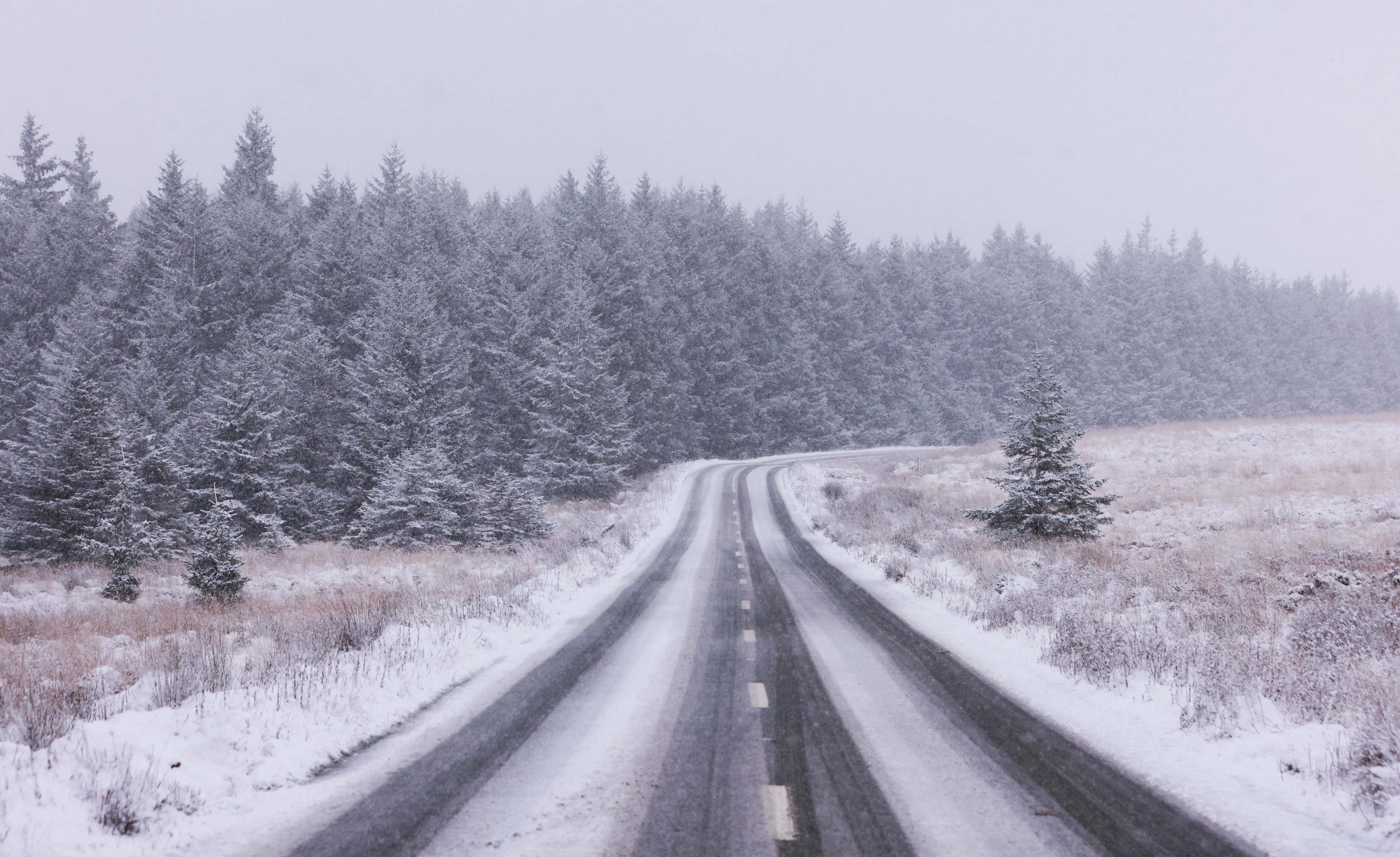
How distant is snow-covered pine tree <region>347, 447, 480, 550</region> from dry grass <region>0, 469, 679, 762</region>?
43.2 inches

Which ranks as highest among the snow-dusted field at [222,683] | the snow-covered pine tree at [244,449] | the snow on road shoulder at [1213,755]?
the snow-covered pine tree at [244,449]

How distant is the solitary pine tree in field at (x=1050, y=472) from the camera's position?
1666 cm

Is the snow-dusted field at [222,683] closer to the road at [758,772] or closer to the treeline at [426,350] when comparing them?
the road at [758,772]

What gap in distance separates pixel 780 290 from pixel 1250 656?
51042 mm

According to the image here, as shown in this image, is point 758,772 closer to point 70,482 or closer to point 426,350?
point 70,482

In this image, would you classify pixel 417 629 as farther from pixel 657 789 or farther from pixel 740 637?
pixel 657 789

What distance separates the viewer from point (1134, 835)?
441 cm

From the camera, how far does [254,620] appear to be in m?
12.8

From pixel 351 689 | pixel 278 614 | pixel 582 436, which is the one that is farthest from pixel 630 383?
pixel 351 689

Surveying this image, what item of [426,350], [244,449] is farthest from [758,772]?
[426,350]

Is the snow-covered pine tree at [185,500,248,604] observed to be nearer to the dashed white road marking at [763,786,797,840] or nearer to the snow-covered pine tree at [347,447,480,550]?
the snow-covered pine tree at [347,447,480,550]

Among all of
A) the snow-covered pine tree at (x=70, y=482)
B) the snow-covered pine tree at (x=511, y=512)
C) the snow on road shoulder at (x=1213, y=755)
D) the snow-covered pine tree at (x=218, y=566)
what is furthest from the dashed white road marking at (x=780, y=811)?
the snow-covered pine tree at (x=70, y=482)

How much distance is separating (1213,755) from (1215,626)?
4.52 metres

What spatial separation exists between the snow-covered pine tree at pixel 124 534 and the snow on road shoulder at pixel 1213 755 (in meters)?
22.5
